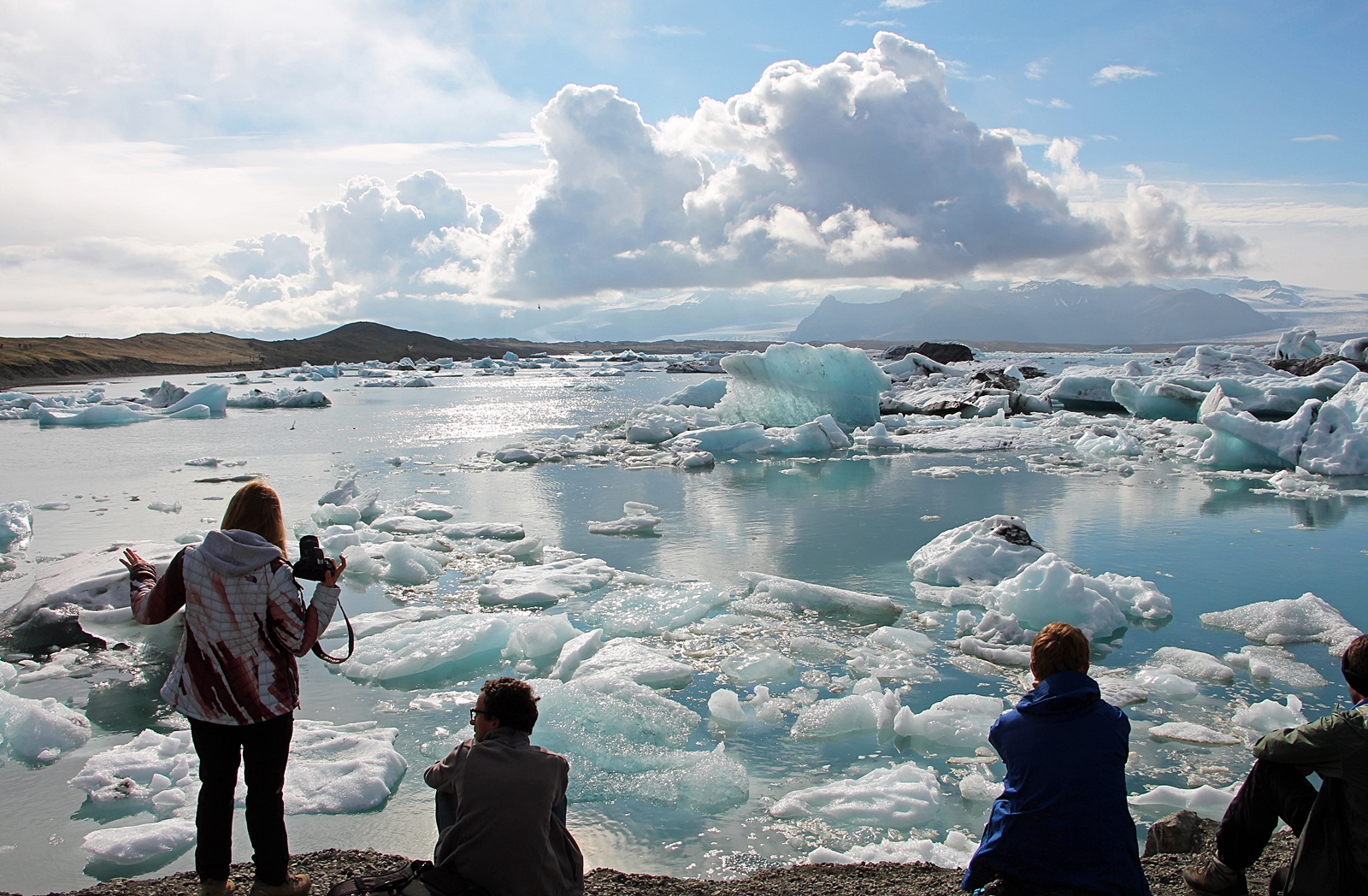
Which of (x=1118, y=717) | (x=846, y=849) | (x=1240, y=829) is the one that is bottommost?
(x=846, y=849)

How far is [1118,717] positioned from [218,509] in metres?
9.69

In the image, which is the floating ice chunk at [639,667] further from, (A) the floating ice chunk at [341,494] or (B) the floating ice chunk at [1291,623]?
(A) the floating ice chunk at [341,494]

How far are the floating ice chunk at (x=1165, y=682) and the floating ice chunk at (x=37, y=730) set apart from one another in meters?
5.19

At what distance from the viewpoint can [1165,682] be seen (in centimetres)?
454

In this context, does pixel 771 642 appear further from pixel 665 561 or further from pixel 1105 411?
pixel 1105 411

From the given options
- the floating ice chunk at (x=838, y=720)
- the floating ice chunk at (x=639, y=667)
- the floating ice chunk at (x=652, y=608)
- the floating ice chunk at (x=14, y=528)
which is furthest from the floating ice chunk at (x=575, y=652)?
the floating ice chunk at (x=14, y=528)

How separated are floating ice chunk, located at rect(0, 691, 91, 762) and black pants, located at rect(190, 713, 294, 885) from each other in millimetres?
1939

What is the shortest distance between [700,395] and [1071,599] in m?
17.0

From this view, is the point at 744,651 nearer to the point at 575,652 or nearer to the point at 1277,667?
the point at 575,652

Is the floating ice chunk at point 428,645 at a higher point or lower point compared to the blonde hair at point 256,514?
lower

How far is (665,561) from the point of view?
7.47 metres

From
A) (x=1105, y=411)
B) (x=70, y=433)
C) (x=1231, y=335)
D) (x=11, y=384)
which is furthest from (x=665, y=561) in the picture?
(x=1231, y=335)

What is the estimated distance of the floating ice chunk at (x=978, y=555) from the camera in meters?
6.64

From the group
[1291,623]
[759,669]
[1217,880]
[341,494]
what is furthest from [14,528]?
[1291,623]
